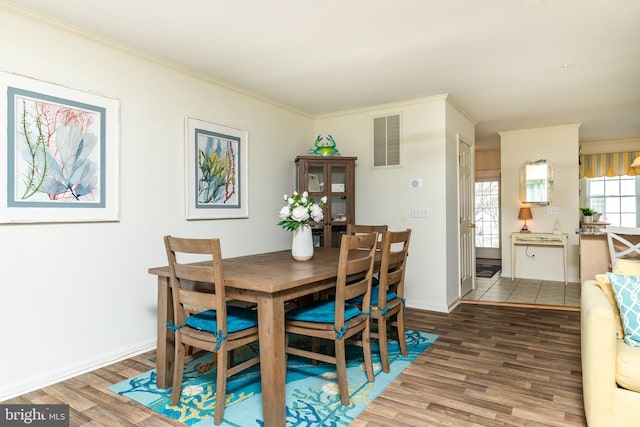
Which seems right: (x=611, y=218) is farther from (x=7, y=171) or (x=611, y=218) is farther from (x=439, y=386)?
(x=7, y=171)

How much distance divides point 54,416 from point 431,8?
308 centimetres

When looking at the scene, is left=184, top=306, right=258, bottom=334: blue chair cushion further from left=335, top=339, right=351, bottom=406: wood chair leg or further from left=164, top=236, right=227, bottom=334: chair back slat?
left=335, top=339, right=351, bottom=406: wood chair leg

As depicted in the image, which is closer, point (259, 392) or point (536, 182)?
point (259, 392)

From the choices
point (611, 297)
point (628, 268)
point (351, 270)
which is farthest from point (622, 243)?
point (351, 270)

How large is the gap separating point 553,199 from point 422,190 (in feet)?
9.28

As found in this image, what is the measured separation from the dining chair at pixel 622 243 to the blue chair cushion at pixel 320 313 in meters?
2.95

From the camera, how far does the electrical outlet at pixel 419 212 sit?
14.0 ft

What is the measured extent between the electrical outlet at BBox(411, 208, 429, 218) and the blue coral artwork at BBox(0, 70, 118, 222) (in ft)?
9.53

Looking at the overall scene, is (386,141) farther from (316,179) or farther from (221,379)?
(221,379)

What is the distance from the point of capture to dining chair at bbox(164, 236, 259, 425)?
1.97 m

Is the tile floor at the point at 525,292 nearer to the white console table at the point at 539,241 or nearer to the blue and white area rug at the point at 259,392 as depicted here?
the white console table at the point at 539,241

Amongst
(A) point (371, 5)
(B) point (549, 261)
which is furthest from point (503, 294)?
(A) point (371, 5)

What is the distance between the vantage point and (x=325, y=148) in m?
4.49
